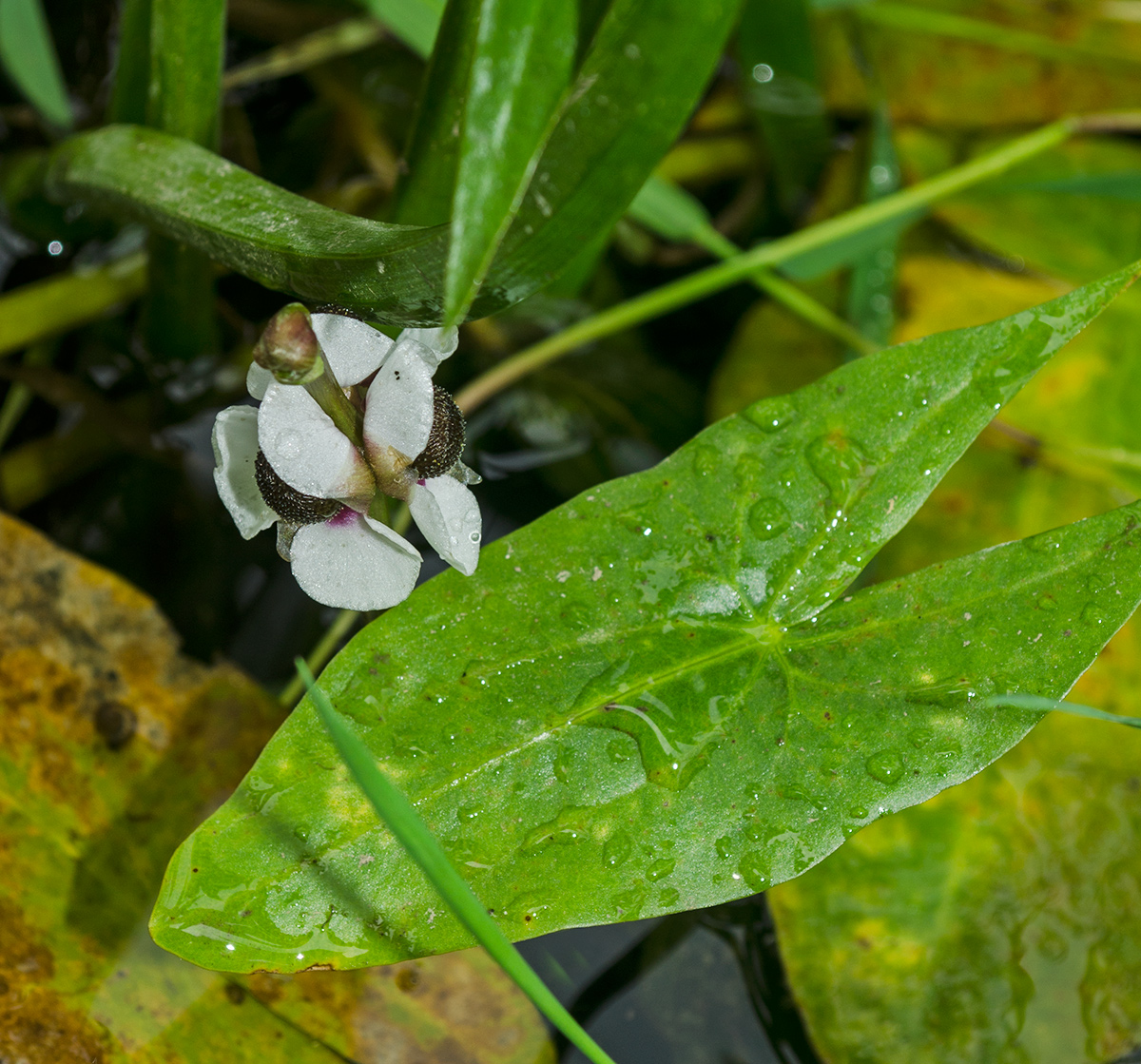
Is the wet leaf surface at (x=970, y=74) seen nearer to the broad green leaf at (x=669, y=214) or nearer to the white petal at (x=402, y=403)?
the broad green leaf at (x=669, y=214)

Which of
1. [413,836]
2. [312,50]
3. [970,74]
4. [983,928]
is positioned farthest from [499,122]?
[970,74]

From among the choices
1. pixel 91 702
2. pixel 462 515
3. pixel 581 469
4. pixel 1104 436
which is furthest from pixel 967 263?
pixel 91 702

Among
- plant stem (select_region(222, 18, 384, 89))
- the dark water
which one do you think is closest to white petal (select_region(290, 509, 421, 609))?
the dark water

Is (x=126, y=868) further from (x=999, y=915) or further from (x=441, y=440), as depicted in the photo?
(x=999, y=915)

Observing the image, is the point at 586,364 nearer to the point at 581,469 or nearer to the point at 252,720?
the point at 581,469

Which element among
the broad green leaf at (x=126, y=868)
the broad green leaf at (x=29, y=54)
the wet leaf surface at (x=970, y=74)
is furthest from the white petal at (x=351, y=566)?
the wet leaf surface at (x=970, y=74)

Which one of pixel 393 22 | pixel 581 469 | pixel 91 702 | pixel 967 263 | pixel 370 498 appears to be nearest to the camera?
pixel 370 498
